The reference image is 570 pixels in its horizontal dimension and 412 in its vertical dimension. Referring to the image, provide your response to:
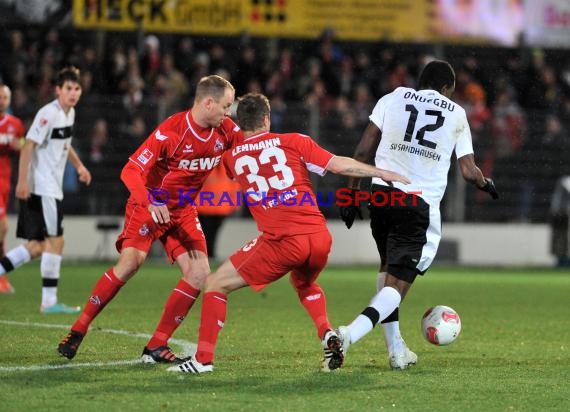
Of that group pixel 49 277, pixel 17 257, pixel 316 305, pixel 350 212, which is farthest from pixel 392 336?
pixel 17 257

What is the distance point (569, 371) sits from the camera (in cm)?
797

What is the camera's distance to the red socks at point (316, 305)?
784 centimetres

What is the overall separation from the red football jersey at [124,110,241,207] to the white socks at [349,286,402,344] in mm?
1517

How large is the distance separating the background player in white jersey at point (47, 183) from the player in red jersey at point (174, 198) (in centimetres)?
341

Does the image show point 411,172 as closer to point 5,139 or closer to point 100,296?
point 100,296

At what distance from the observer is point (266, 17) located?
22125 mm

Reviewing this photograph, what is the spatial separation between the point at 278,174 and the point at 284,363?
1444 mm

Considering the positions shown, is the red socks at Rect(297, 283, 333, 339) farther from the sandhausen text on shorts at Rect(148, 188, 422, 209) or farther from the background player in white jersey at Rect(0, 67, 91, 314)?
the background player in white jersey at Rect(0, 67, 91, 314)

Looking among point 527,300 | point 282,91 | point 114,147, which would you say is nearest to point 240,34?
point 282,91

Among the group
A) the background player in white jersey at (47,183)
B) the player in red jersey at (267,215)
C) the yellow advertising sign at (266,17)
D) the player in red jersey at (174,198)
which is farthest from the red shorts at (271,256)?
the yellow advertising sign at (266,17)

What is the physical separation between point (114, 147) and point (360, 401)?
14.0m

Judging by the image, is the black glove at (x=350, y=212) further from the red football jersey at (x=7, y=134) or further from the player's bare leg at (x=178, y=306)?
the red football jersey at (x=7, y=134)

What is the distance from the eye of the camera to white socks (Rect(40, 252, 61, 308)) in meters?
11.8

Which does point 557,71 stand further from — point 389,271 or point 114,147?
point 389,271
